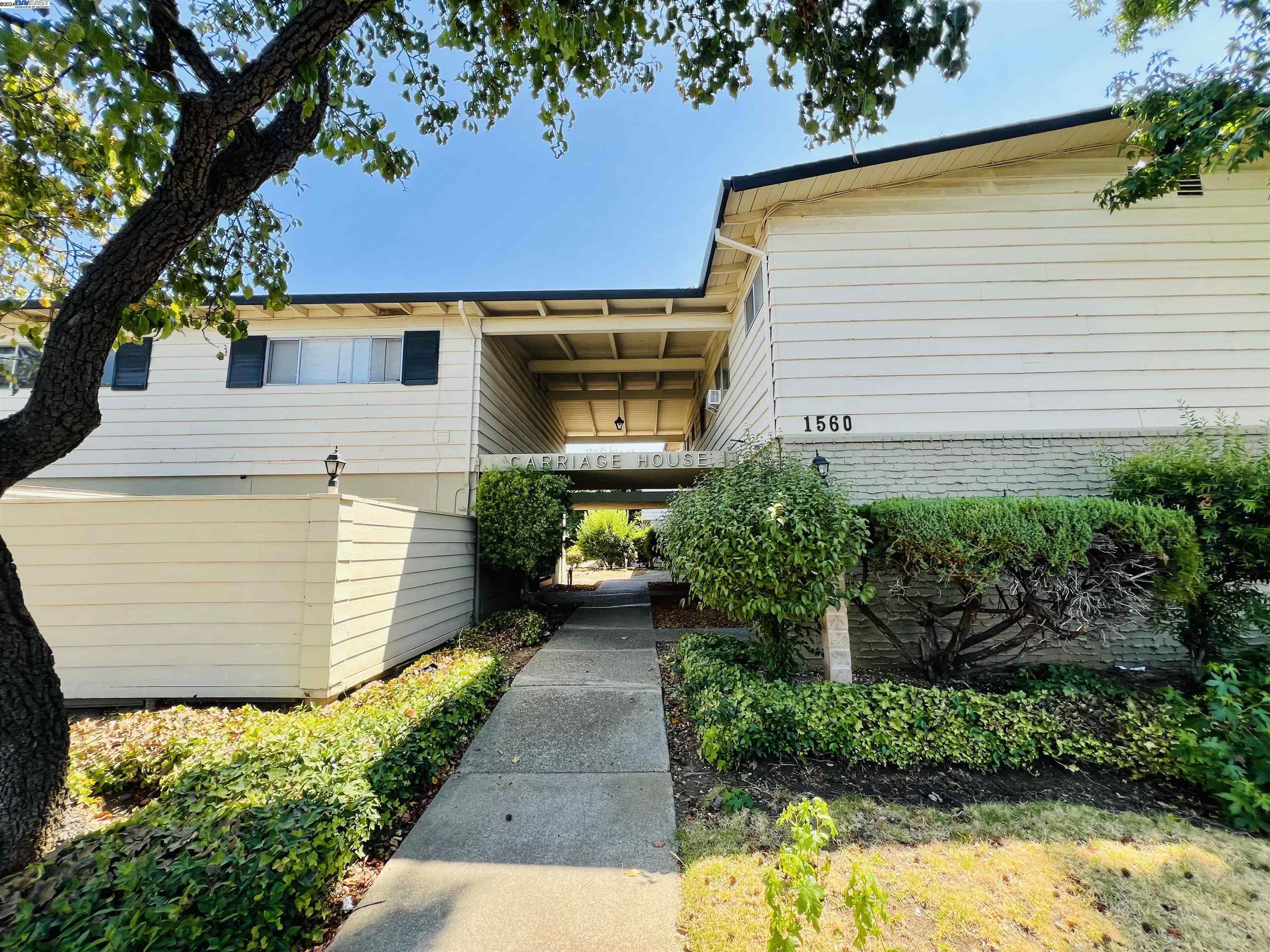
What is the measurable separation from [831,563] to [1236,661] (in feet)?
10.8

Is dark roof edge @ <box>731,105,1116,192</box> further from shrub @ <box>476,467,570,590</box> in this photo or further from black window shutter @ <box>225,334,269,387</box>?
black window shutter @ <box>225,334,269,387</box>

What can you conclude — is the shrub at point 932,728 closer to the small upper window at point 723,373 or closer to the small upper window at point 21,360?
the small upper window at point 723,373

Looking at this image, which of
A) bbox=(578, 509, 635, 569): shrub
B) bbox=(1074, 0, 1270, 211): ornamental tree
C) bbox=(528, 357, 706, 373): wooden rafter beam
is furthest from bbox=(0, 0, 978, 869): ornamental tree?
bbox=(578, 509, 635, 569): shrub

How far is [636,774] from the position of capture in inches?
143

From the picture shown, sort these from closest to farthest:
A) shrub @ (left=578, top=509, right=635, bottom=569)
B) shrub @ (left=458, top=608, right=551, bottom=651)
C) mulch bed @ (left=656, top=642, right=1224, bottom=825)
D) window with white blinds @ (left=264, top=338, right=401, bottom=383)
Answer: mulch bed @ (left=656, top=642, right=1224, bottom=825)
shrub @ (left=458, top=608, right=551, bottom=651)
window with white blinds @ (left=264, top=338, right=401, bottom=383)
shrub @ (left=578, top=509, right=635, bottom=569)

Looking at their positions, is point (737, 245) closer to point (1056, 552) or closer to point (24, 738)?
point (1056, 552)

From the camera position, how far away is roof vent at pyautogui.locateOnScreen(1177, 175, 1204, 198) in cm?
614

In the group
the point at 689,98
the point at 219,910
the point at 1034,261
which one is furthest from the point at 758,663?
the point at 1034,261

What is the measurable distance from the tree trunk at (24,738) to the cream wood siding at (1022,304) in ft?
19.3

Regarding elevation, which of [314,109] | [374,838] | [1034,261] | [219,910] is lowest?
[374,838]

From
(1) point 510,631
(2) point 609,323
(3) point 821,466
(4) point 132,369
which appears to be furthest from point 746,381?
(4) point 132,369

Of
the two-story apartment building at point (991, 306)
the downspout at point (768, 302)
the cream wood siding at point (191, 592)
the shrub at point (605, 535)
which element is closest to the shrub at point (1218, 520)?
the two-story apartment building at point (991, 306)

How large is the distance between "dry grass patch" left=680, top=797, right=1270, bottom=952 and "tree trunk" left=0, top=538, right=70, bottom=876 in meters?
2.98

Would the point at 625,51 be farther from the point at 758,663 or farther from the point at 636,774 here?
the point at 758,663
